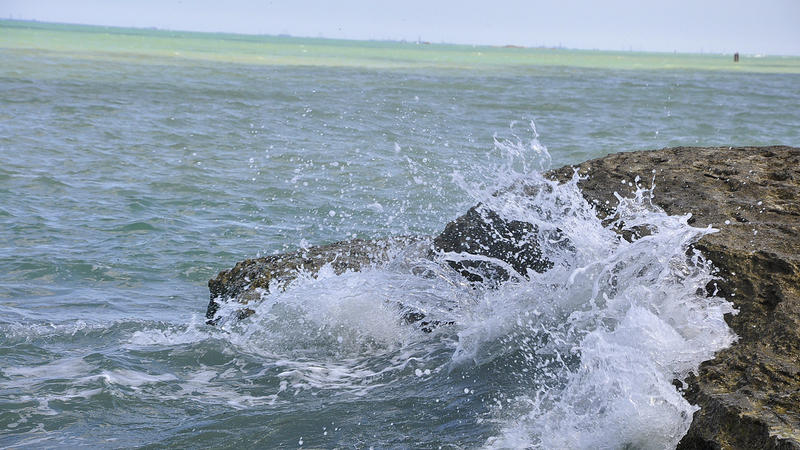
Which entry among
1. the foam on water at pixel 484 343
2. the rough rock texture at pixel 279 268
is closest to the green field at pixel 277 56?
the rough rock texture at pixel 279 268

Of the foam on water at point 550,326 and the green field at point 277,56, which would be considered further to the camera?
the green field at point 277,56

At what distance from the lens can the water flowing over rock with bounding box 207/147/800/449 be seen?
3.27m

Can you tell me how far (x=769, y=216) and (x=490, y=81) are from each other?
2755cm

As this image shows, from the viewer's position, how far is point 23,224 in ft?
28.3

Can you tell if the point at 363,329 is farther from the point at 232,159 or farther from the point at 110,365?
the point at 232,159

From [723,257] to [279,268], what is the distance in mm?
3111

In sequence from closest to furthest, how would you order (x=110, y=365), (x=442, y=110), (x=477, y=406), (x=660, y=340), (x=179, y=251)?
(x=660, y=340) → (x=477, y=406) → (x=110, y=365) → (x=179, y=251) → (x=442, y=110)

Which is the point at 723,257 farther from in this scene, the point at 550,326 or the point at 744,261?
the point at 550,326

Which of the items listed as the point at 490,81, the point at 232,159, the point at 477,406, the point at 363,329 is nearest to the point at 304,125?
the point at 232,159

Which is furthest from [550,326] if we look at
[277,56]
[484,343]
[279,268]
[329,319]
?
[277,56]

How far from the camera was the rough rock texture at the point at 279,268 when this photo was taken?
236 inches

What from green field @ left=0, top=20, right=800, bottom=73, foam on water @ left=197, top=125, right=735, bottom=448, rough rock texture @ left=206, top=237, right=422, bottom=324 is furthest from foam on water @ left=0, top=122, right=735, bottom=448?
green field @ left=0, top=20, right=800, bottom=73

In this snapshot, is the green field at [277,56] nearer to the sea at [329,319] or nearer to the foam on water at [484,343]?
the sea at [329,319]

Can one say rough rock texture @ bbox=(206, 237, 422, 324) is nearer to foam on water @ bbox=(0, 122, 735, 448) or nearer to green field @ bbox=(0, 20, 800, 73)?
foam on water @ bbox=(0, 122, 735, 448)
